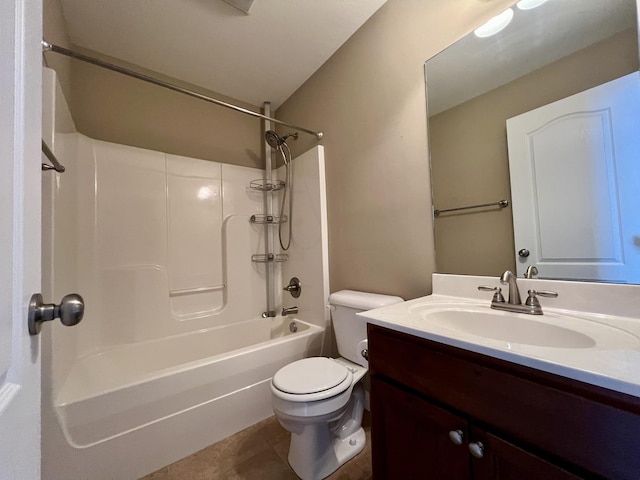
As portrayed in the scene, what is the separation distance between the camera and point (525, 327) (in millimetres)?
843

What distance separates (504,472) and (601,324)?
1.68ft

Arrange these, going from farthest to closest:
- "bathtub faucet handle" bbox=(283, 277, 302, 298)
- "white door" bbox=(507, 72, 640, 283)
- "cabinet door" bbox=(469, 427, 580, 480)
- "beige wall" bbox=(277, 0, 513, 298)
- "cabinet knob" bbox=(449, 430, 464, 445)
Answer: "bathtub faucet handle" bbox=(283, 277, 302, 298), "beige wall" bbox=(277, 0, 513, 298), "white door" bbox=(507, 72, 640, 283), "cabinet knob" bbox=(449, 430, 464, 445), "cabinet door" bbox=(469, 427, 580, 480)

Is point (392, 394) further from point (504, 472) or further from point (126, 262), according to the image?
point (126, 262)

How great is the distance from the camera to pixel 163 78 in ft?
6.52

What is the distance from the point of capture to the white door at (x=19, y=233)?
312 mm

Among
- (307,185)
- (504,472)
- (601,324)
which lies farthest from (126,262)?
(601,324)

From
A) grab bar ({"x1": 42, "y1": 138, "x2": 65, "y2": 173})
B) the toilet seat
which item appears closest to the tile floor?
the toilet seat

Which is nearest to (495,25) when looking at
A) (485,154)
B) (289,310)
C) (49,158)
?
(485,154)

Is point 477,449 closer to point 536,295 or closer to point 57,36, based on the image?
point 536,295

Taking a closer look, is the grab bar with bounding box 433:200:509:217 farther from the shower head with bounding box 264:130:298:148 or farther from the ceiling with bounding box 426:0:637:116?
the shower head with bounding box 264:130:298:148

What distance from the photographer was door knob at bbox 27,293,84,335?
1.37 ft

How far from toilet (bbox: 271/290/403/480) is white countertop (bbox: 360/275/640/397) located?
9.6 inches

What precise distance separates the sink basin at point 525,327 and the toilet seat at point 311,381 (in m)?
0.49

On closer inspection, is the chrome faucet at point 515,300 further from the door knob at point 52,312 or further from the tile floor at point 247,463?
the door knob at point 52,312
